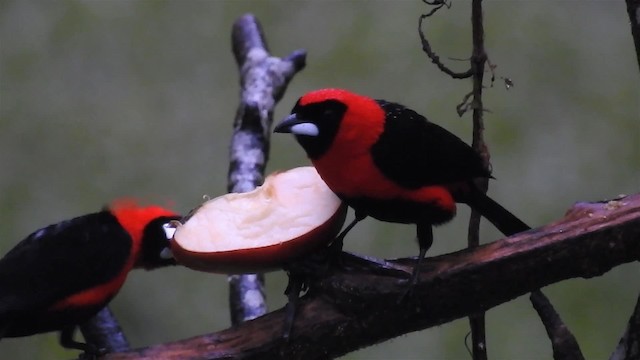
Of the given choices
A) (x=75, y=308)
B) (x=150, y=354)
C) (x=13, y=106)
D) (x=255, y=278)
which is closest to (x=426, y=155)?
(x=150, y=354)

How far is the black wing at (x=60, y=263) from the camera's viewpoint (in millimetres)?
1007

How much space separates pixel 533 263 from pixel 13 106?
2048 millimetres

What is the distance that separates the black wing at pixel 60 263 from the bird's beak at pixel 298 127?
0.32 meters

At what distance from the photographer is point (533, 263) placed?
0.85 meters

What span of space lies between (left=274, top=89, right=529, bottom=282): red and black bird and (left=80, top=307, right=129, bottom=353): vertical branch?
584mm

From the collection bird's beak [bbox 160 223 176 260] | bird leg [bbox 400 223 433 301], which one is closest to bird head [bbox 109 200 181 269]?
bird's beak [bbox 160 223 176 260]

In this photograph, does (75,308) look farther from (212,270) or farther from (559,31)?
(559,31)

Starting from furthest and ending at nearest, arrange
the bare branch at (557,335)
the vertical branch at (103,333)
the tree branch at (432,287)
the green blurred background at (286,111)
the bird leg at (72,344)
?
the green blurred background at (286,111), the vertical branch at (103,333), the bird leg at (72,344), the bare branch at (557,335), the tree branch at (432,287)

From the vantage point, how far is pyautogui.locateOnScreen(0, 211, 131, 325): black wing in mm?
1007

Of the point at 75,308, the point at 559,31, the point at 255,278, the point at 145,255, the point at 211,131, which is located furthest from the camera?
the point at 211,131

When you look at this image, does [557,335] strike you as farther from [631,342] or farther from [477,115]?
[477,115]

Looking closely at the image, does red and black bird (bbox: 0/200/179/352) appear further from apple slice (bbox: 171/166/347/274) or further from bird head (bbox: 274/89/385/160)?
bird head (bbox: 274/89/385/160)

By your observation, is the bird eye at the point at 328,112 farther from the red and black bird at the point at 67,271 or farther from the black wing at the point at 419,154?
the red and black bird at the point at 67,271

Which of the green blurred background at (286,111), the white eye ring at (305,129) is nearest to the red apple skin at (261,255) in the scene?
the white eye ring at (305,129)
